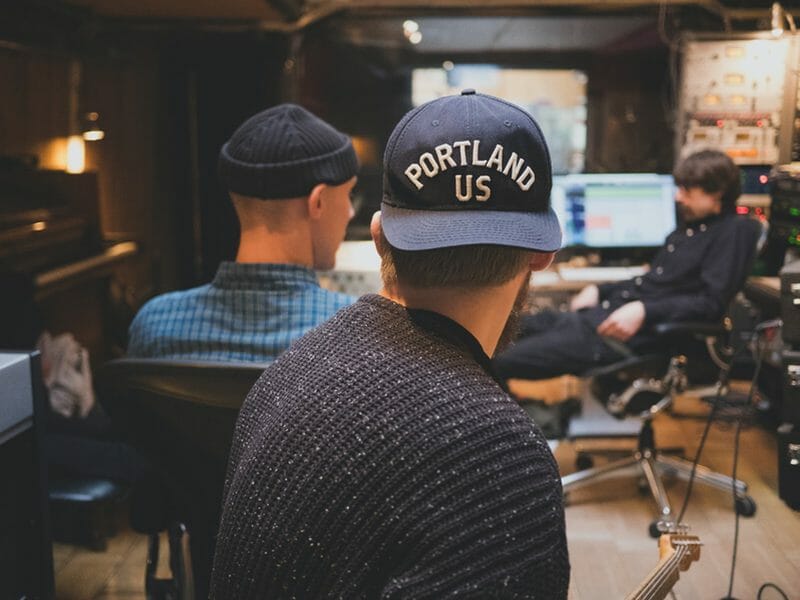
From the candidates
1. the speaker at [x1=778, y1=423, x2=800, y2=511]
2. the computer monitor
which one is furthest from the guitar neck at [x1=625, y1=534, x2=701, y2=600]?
the computer monitor

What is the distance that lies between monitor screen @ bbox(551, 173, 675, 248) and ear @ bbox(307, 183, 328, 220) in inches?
102

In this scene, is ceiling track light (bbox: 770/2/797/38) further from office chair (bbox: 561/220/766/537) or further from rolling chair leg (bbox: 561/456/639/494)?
rolling chair leg (bbox: 561/456/639/494)

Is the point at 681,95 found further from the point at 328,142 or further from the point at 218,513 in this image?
the point at 218,513

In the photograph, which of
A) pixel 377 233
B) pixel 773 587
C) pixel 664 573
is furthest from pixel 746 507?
pixel 377 233

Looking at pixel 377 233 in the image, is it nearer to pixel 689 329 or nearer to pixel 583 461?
pixel 689 329

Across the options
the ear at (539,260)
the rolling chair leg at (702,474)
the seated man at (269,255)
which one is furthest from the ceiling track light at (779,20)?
the ear at (539,260)

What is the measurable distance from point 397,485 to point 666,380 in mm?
2745

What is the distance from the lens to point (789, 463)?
2127 millimetres

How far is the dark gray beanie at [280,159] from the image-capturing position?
192 cm

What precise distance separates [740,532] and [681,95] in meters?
2.52

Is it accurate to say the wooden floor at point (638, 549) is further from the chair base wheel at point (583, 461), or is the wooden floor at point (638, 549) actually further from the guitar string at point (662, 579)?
the guitar string at point (662, 579)

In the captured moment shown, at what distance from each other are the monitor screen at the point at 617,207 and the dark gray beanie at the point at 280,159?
102 inches

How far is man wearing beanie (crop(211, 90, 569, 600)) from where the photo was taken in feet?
2.70

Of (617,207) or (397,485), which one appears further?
(617,207)
